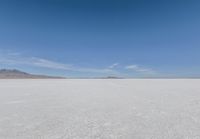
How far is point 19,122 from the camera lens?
3.12 metres

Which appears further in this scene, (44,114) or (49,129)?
(44,114)

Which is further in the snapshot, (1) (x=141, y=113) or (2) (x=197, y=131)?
(1) (x=141, y=113)

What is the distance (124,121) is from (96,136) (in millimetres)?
953

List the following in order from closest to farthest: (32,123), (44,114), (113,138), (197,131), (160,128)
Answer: (113,138)
(197,131)
(160,128)
(32,123)
(44,114)

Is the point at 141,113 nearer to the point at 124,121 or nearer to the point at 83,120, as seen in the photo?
the point at 124,121

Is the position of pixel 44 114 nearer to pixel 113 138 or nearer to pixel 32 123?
pixel 32 123

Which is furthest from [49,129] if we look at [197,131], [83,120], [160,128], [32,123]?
[197,131]

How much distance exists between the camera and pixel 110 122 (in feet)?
10.4

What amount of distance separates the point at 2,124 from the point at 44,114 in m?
0.92

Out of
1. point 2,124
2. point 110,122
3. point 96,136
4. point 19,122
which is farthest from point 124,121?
point 2,124

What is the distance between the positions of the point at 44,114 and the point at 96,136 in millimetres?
1776

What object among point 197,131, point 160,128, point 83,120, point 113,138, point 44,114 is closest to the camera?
point 113,138

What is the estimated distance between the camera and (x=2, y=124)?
297cm

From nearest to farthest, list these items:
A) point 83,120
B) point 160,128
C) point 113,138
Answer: point 113,138
point 160,128
point 83,120
